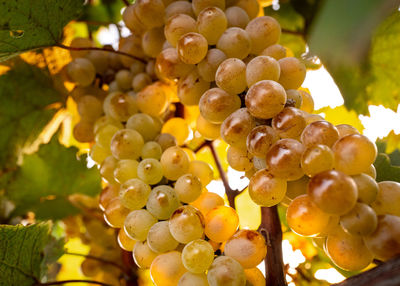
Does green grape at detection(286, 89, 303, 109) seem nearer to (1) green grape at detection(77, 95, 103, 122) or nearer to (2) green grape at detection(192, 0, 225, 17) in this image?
(2) green grape at detection(192, 0, 225, 17)

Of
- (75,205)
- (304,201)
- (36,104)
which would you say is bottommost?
(75,205)

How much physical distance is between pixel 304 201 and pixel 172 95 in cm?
36

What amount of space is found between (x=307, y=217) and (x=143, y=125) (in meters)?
0.32

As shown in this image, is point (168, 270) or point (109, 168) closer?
point (168, 270)

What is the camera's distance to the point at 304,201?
41cm

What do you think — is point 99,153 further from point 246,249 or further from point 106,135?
point 246,249

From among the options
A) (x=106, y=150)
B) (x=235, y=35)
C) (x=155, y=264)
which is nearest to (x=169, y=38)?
(x=235, y=35)

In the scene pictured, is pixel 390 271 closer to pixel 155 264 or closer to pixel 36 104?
pixel 155 264

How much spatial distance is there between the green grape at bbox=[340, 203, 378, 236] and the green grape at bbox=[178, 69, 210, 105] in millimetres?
289

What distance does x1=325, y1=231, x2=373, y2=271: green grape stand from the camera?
39 centimetres

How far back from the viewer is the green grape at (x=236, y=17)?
23.2 inches

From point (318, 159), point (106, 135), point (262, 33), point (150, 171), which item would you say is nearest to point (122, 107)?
point (106, 135)

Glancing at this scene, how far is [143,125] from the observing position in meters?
0.63

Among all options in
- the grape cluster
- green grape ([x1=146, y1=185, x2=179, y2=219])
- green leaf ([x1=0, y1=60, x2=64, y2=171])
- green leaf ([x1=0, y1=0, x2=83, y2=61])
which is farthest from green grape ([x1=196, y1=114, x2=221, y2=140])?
green leaf ([x1=0, y1=60, x2=64, y2=171])
